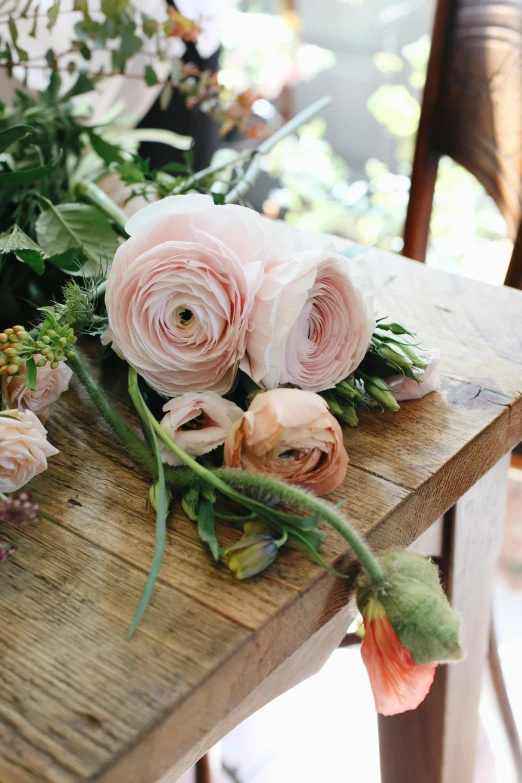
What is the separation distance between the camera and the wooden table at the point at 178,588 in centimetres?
35

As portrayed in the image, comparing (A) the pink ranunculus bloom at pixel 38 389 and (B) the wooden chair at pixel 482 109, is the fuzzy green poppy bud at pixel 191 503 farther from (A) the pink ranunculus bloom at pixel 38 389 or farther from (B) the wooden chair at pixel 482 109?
(B) the wooden chair at pixel 482 109

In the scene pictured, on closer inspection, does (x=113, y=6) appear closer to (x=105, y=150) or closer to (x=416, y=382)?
(x=105, y=150)

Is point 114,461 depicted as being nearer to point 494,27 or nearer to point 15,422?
point 15,422

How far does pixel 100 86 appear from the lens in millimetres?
1105

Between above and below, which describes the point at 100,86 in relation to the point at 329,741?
above

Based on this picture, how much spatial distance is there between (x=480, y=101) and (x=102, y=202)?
602mm

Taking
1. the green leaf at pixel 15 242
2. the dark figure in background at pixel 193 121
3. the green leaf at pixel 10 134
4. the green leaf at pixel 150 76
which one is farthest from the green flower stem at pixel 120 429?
the dark figure in background at pixel 193 121

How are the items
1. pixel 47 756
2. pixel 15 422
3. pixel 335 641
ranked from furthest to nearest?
1. pixel 335 641
2. pixel 15 422
3. pixel 47 756

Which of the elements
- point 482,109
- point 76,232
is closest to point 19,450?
point 76,232

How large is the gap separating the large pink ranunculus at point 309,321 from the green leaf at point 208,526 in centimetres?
9

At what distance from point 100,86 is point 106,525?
0.86 m

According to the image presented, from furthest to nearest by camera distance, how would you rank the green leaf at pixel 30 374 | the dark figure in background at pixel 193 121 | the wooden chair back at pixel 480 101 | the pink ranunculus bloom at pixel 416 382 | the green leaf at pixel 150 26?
the dark figure in background at pixel 193 121
the wooden chair back at pixel 480 101
the green leaf at pixel 150 26
the pink ranunculus bloom at pixel 416 382
the green leaf at pixel 30 374

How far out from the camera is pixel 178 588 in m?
0.42

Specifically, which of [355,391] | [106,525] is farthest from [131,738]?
[355,391]
